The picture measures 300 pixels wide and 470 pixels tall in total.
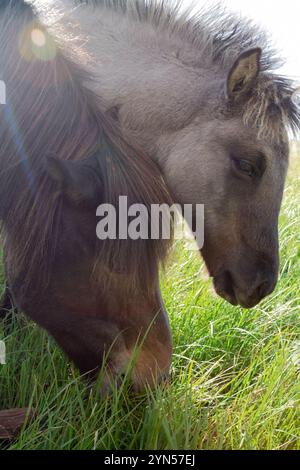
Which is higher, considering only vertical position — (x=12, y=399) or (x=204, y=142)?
(x=204, y=142)

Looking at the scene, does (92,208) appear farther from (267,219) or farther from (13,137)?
(267,219)

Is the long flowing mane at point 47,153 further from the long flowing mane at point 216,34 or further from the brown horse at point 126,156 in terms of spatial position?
the long flowing mane at point 216,34

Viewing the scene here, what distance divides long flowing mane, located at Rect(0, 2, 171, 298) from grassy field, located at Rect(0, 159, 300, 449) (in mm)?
529

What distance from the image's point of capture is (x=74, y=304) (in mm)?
2201

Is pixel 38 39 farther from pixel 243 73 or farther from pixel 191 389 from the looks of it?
pixel 191 389

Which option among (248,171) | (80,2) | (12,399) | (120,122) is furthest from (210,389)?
(80,2)

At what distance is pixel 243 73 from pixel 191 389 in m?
1.40

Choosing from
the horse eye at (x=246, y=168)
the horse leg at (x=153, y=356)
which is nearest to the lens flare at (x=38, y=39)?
the horse eye at (x=246, y=168)

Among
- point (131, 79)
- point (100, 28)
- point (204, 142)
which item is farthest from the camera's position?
point (100, 28)

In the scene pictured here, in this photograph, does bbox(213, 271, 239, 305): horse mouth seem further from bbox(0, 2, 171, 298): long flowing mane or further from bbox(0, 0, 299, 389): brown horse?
bbox(0, 2, 171, 298): long flowing mane

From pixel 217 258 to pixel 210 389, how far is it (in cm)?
76

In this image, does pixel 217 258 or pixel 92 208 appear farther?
pixel 217 258

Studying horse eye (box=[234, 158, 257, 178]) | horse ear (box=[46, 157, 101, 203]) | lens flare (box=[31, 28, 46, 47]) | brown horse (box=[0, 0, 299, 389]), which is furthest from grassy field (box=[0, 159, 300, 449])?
lens flare (box=[31, 28, 46, 47])

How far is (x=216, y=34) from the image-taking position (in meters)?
2.90
